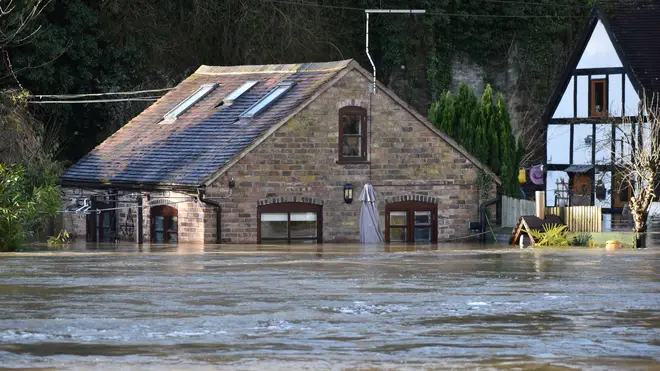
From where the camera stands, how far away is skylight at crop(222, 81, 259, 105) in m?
49.8

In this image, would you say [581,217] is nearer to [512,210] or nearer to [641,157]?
[641,157]

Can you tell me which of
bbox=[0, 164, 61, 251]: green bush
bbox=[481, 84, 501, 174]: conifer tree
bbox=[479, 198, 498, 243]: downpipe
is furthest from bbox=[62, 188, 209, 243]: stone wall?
bbox=[481, 84, 501, 174]: conifer tree

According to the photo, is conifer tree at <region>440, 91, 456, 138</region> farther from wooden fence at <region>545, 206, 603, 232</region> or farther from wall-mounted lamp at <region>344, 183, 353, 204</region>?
wall-mounted lamp at <region>344, 183, 353, 204</region>

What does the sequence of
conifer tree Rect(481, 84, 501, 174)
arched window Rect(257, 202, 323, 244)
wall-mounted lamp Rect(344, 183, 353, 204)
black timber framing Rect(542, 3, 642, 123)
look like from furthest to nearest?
1. conifer tree Rect(481, 84, 501, 174)
2. black timber framing Rect(542, 3, 642, 123)
3. wall-mounted lamp Rect(344, 183, 353, 204)
4. arched window Rect(257, 202, 323, 244)

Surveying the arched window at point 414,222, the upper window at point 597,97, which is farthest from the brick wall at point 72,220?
the upper window at point 597,97

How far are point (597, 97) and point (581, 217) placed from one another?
11305 millimetres

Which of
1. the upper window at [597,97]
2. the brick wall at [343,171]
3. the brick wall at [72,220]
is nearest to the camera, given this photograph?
the brick wall at [343,171]

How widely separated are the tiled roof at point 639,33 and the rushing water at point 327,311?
17.5 m

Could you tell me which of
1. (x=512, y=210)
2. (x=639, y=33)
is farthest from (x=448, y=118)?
(x=639, y=33)

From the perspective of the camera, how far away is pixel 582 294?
30.5 meters

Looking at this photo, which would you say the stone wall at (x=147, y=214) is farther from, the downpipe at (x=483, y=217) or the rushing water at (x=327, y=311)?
the downpipe at (x=483, y=217)

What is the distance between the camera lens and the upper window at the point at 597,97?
58.0 meters

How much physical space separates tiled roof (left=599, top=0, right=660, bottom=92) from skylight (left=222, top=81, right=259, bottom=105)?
14436 mm

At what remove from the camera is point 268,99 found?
48750 mm
